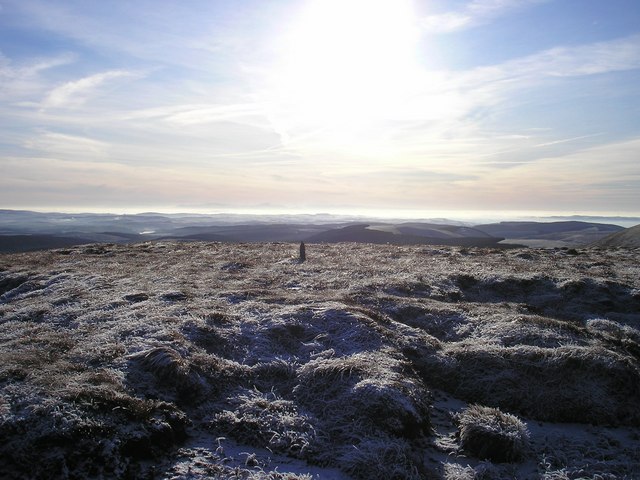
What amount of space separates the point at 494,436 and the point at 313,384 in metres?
5.02

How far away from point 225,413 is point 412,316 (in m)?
10.8

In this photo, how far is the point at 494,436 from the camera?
33.9 ft

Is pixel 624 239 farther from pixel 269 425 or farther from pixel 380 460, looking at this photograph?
pixel 269 425

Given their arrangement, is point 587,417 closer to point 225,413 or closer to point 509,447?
point 509,447

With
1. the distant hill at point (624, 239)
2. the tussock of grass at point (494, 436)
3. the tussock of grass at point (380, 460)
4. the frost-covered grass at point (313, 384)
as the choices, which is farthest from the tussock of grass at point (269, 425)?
the distant hill at point (624, 239)

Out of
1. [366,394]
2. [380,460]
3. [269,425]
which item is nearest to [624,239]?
[366,394]

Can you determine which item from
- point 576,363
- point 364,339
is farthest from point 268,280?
point 576,363

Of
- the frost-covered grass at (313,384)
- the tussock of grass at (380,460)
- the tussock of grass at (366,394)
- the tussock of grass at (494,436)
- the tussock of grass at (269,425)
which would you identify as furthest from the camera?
the tussock of grass at (366,394)

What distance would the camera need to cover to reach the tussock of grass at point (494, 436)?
10102mm

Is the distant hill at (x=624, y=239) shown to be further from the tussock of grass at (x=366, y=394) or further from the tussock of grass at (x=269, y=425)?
the tussock of grass at (x=269, y=425)

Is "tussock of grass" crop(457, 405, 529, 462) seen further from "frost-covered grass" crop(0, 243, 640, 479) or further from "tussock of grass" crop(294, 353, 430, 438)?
"tussock of grass" crop(294, 353, 430, 438)

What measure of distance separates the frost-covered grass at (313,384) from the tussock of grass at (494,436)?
0.04 metres

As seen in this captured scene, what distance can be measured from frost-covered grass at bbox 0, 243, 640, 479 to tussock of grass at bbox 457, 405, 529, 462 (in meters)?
0.04

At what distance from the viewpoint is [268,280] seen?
26656 millimetres
